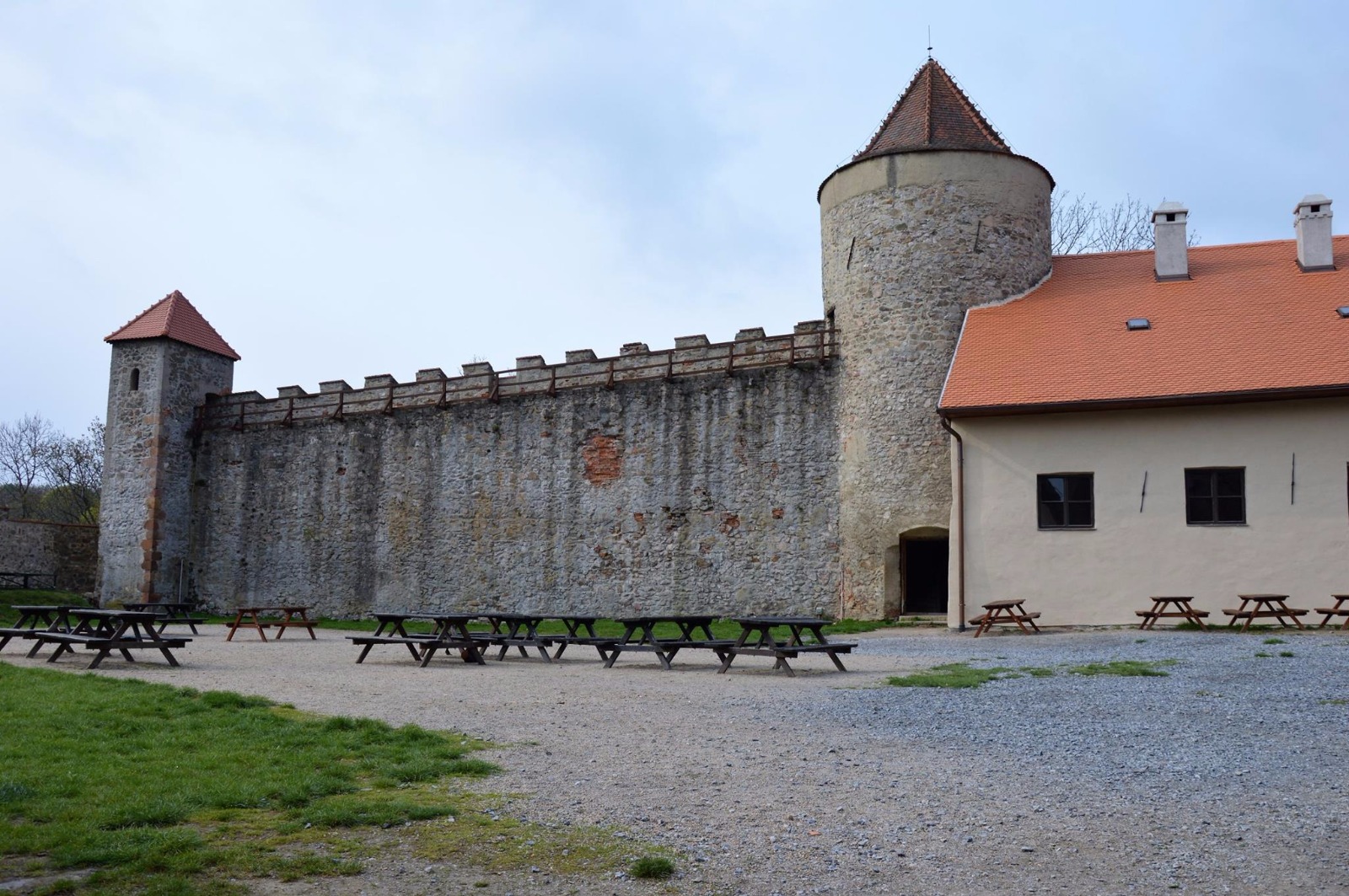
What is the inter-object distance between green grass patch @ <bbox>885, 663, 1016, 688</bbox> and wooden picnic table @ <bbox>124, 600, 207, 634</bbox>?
31.5 feet

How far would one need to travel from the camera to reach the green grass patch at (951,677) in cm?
1022

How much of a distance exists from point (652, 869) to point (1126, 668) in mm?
7813

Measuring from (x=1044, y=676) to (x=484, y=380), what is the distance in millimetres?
17355

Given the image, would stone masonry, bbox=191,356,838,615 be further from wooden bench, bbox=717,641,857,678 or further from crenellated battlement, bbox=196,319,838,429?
wooden bench, bbox=717,641,857,678

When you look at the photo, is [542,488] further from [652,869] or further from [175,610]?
[652,869]

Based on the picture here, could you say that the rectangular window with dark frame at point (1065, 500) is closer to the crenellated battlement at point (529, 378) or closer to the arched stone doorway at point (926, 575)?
the arched stone doorway at point (926, 575)

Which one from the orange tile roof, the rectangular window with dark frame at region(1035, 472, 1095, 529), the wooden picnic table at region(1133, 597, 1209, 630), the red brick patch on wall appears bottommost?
the wooden picnic table at region(1133, 597, 1209, 630)

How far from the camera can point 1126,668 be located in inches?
432

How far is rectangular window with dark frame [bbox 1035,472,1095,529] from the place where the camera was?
691 inches

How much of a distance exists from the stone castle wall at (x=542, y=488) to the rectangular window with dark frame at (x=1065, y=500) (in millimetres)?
4661

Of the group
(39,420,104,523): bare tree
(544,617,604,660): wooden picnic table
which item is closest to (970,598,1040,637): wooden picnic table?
(544,617,604,660): wooden picnic table

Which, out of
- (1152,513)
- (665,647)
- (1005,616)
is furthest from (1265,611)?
(665,647)

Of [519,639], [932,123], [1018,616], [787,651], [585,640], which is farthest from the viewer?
[932,123]

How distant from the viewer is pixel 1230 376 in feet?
56.0
